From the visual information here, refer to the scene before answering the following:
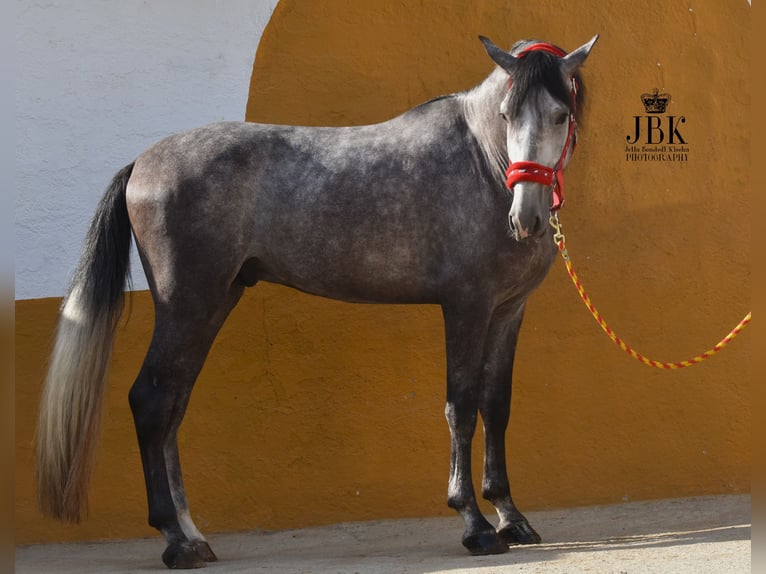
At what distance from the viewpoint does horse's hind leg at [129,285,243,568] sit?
4617 mm

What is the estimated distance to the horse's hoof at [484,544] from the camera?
14.9 feet

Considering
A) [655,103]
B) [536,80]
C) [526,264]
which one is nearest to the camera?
[536,80]

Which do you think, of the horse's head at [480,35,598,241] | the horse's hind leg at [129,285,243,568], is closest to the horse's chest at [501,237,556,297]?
the horse's head at [480,35,598,241]

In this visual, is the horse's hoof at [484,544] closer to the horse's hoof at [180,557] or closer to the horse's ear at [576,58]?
the horse's hoof at [180,557]

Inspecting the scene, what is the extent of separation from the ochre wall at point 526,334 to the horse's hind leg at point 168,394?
73 centimetres

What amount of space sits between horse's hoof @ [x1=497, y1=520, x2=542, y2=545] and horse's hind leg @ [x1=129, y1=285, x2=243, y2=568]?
137 centimetres

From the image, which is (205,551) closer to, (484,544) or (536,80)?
(484,544)

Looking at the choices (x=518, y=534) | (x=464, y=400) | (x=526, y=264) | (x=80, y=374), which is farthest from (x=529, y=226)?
(x=80, y=374)

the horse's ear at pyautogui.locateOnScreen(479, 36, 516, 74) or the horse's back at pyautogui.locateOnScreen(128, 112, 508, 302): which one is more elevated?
the horse's ear at pyautogui.locateOnScreen(479, 36, 516, 74)

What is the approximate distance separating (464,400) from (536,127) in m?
1.23

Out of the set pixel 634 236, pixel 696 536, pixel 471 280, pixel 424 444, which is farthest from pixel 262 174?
pixel 696 536

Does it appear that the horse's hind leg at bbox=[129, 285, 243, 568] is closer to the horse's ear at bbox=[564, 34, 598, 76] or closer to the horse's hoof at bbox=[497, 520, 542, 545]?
the horse's hoof at bbox=[497, 520, 542, 545]

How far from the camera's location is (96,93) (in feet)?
18.0

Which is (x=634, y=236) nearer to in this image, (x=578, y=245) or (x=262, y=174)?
(x=578, y=245)
